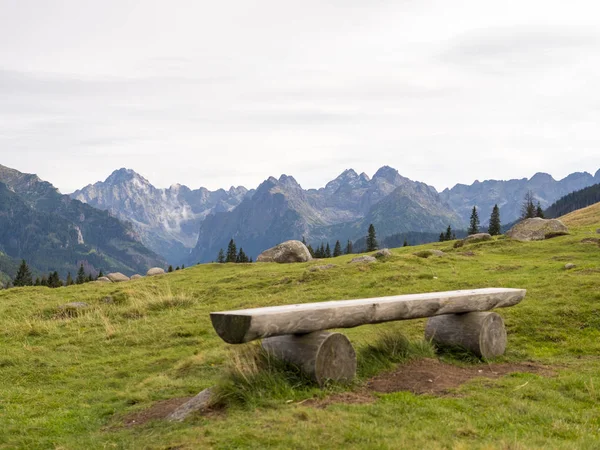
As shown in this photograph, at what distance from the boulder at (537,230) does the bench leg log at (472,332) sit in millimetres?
35353

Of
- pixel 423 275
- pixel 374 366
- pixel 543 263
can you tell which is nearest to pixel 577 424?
pixel 374 366

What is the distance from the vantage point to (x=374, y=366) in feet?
36.1

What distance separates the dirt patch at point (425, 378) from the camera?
934cm

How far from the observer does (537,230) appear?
4575cm

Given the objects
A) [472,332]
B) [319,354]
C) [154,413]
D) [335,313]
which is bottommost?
[154,413]

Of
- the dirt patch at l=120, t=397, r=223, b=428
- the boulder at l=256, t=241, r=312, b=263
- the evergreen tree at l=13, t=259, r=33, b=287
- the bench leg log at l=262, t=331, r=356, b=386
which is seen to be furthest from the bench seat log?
the evergreen tree at l=13, t=259, r=33, b=287

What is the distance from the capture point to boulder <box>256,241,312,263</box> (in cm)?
4928

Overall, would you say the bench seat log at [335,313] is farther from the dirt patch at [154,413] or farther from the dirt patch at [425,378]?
the dirt patch at [154,413]

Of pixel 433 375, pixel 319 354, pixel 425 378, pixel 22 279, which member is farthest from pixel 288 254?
pixel 22 279

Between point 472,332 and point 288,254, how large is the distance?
37.4m

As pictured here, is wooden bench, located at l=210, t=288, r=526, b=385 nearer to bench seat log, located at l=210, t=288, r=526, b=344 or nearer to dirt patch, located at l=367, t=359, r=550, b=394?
bench seat log, located at l=210, t=288, r=526, b=344

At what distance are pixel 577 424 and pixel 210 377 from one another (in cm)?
817

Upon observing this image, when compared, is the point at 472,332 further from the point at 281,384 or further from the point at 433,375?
the point at 281,384

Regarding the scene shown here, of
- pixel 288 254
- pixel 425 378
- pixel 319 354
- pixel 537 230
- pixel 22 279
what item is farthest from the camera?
pixel 22 279
